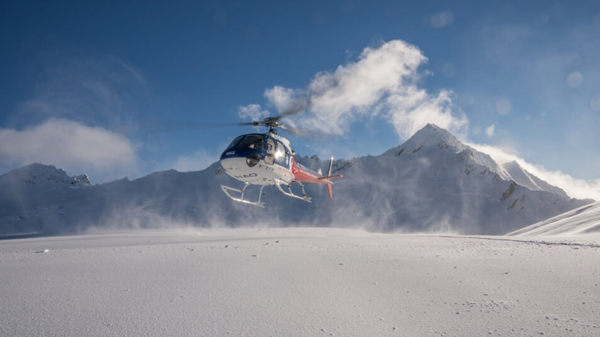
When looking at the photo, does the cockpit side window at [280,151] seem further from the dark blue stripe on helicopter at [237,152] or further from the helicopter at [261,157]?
the dark blue stripe on helicopter at [237,152]

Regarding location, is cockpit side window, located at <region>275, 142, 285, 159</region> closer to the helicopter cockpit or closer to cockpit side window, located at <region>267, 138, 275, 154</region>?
cockpit side window, located at <region>267, 138, 275, 154</region>

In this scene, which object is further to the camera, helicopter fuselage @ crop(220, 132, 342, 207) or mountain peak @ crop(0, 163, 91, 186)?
mountain peak @ crop(0, 163, 91, 186)

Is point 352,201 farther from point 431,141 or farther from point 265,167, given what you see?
point 265,167

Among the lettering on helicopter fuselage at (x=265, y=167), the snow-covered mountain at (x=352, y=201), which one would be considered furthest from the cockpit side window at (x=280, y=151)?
the snow-covered mountain at (x=352, y=201)

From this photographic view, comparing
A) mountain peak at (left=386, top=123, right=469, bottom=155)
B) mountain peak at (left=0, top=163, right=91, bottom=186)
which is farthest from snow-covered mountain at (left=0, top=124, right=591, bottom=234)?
mountain peak at (left=0, top=163, right=91, bottom=186)

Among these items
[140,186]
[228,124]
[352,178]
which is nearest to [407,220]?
[352,178]

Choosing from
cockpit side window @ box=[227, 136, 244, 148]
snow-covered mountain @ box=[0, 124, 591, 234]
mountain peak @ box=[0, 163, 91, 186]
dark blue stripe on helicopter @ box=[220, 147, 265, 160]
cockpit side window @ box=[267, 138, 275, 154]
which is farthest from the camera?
mountain peak @ box=[0, 163, 91, 186]
